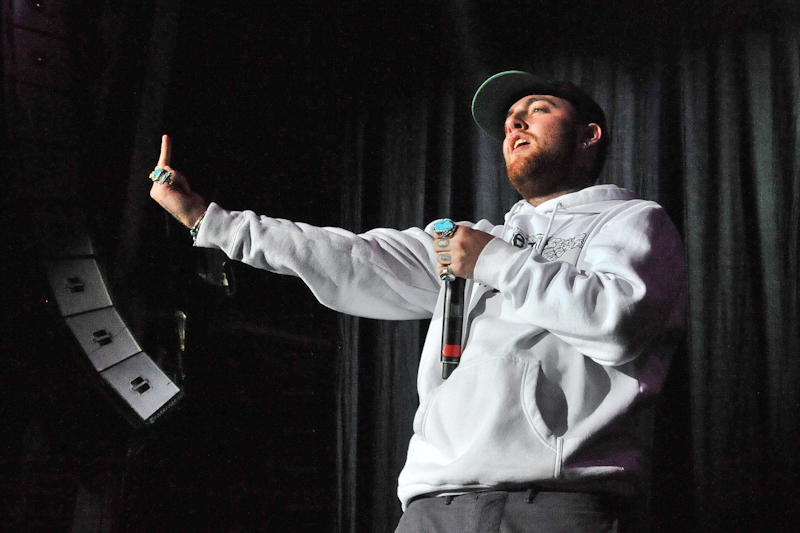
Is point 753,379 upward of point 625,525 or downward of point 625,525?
upward

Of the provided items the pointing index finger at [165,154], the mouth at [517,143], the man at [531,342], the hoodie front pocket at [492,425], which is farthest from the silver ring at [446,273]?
the pointing index finger at [165,154]

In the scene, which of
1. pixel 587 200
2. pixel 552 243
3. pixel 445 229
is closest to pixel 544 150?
pixel 587 200

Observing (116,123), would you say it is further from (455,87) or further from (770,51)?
(770,51)

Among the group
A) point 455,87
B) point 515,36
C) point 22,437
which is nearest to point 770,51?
point 515,36

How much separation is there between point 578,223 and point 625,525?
1.82 ft

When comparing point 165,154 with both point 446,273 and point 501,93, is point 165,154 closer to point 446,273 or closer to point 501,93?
point 446,273

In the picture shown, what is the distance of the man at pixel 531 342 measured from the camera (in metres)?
1.09

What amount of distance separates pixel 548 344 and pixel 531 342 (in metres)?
0.03

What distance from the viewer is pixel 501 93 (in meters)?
1.69

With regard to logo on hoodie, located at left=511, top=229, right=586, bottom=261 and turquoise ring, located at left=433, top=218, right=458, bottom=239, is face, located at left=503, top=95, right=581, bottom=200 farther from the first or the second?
turquoise ring, located at left=433, top=218, right=458, bottom=239

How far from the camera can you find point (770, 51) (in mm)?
1778

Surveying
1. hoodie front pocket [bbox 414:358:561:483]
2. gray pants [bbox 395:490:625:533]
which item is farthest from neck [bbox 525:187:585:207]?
gray pants [bbox 395:490:625:533]

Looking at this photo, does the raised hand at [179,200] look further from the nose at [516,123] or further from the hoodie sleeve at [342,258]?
the nose at [516,123]

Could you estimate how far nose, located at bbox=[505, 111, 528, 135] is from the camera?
5.26 feet
